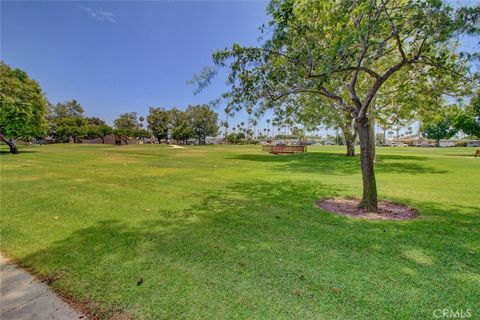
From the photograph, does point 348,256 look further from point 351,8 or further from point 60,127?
point 60,127

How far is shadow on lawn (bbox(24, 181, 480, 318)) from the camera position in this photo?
275cm

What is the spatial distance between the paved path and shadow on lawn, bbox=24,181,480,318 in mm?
223

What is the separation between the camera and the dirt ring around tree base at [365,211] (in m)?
5.54

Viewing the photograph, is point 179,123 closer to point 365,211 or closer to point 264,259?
point 365,211

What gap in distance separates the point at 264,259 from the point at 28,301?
287 centimetres

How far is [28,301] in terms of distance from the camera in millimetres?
2766

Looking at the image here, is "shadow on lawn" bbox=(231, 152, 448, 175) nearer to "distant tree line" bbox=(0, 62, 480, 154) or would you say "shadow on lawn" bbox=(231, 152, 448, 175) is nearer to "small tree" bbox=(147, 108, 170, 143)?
"distant tree line" bbox=(0, 62, 480, 154)

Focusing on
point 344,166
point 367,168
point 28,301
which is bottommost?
point 28,301

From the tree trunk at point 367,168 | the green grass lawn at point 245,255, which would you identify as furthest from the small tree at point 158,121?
the tree trunk at point 367,168

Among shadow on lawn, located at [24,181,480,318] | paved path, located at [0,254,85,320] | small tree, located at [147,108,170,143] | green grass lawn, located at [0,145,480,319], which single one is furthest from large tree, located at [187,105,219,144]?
paved path, located at [0,254,85,320]

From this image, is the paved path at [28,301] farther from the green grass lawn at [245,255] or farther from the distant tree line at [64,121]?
the distant tree line at [64,121]

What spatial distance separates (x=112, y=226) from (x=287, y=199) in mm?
4499

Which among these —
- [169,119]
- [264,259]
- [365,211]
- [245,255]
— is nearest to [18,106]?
[245,255]

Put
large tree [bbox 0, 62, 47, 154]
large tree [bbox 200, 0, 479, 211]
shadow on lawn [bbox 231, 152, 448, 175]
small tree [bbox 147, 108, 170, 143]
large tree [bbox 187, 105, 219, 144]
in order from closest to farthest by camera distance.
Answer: large tree [bbox 200, 0, 479, 211] < shadow on lawn [bbox 231, 152, 448, 175] < large tree [bbox 0, 62, 47, 154] < small tree [bbox 147, 108, 170, 143] < large tree [bbox 187, 105, 219, 144]
